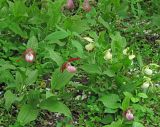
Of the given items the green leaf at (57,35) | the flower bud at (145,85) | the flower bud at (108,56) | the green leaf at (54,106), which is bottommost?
the green leaf at (54,106)

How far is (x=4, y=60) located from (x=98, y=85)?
0.81 metres

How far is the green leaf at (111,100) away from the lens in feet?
11.5

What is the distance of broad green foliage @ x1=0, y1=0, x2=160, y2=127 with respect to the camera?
3393 millimetres

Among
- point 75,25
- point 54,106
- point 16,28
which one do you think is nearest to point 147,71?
point 54,106

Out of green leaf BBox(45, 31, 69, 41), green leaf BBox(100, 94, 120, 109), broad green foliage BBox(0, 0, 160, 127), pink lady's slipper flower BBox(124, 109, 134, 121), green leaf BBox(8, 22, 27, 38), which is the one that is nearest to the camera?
pink lady's slipper flower BBox(124, 109, 134, 121)

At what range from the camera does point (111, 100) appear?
3535mm

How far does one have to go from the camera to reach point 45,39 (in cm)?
404

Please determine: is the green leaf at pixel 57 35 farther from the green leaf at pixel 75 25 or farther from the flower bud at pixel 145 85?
the flower bud at pixel 145 85

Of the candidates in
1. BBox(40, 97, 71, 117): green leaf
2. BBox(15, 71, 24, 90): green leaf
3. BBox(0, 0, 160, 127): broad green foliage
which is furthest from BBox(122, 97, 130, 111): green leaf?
BBox(15, 71, 24, 90): green leaf

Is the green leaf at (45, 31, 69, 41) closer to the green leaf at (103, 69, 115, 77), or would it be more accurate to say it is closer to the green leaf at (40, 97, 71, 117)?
the green leaf at (103, 69, 115, 77)

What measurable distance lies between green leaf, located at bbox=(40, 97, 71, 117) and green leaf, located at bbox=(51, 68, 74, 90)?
0.10m

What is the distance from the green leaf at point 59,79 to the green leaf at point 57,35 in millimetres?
586

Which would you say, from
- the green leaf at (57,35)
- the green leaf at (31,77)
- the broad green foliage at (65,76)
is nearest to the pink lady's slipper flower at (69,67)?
the broad green foliage at (65,76)

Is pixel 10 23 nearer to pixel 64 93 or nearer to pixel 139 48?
pixel 64 93
